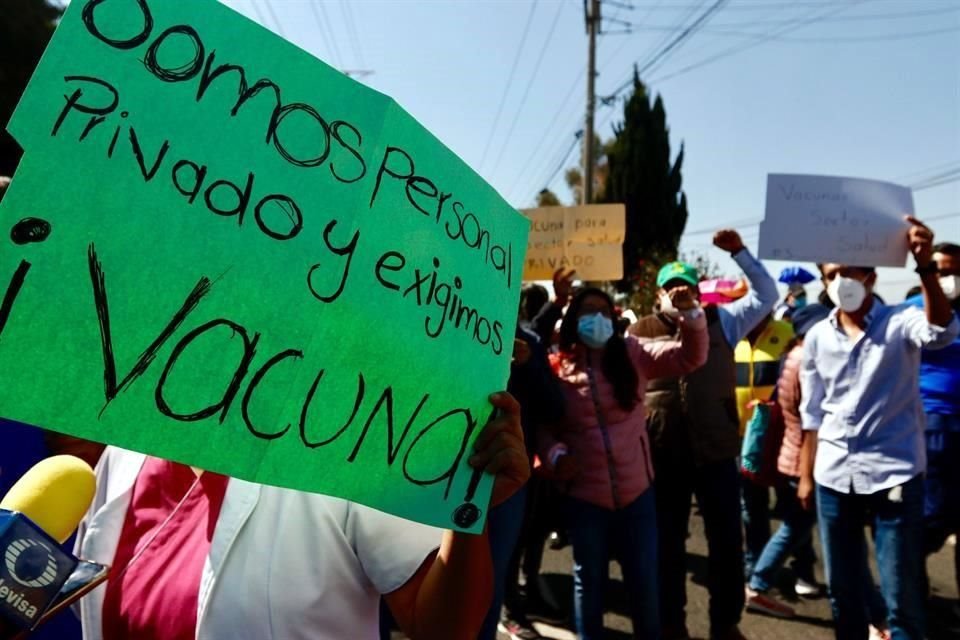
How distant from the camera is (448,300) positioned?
3.30 feet

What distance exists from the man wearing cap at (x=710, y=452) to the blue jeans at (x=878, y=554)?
511mm

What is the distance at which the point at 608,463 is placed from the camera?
9.05 feet

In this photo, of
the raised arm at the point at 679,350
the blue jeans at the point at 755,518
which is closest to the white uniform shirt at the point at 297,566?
the raised arm at the point at 679,350

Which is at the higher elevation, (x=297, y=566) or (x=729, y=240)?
(x=729, y=240)

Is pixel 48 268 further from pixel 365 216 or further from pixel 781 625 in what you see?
pixel 781 625

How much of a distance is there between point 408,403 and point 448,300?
167 mm

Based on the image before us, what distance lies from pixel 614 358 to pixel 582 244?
116 cm

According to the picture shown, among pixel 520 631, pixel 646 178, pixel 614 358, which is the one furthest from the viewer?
pixel 646 178

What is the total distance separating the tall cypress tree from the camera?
85.6ft

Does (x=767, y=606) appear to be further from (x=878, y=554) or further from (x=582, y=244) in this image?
(x=582, y=244)

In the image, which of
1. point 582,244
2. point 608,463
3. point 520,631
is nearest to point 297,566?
point 608,463

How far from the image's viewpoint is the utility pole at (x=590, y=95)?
605 inches

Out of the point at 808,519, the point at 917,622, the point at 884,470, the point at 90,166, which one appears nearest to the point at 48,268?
the point at 90,166

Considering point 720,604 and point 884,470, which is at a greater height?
point 884,470
